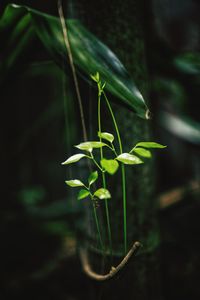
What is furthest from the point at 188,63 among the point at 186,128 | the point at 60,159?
the point at 60,159

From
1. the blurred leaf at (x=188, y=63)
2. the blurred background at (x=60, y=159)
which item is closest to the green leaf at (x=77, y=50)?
the blurred background at (x=60, y=159)

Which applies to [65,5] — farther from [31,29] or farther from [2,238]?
[2,238]

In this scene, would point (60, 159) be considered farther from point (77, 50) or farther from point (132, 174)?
point (77, 50)

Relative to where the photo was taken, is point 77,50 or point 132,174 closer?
point 77,50

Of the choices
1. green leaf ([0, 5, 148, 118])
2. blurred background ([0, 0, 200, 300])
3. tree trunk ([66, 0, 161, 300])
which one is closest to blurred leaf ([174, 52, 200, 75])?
blurred background ([0, 0, 200, 300])

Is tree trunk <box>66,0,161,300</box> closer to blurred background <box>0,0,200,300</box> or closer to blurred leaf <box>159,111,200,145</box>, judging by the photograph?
blurred background <box>0,0,200,300</box>

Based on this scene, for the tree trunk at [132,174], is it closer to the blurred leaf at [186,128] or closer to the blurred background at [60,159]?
the blurred background at [60,159]
